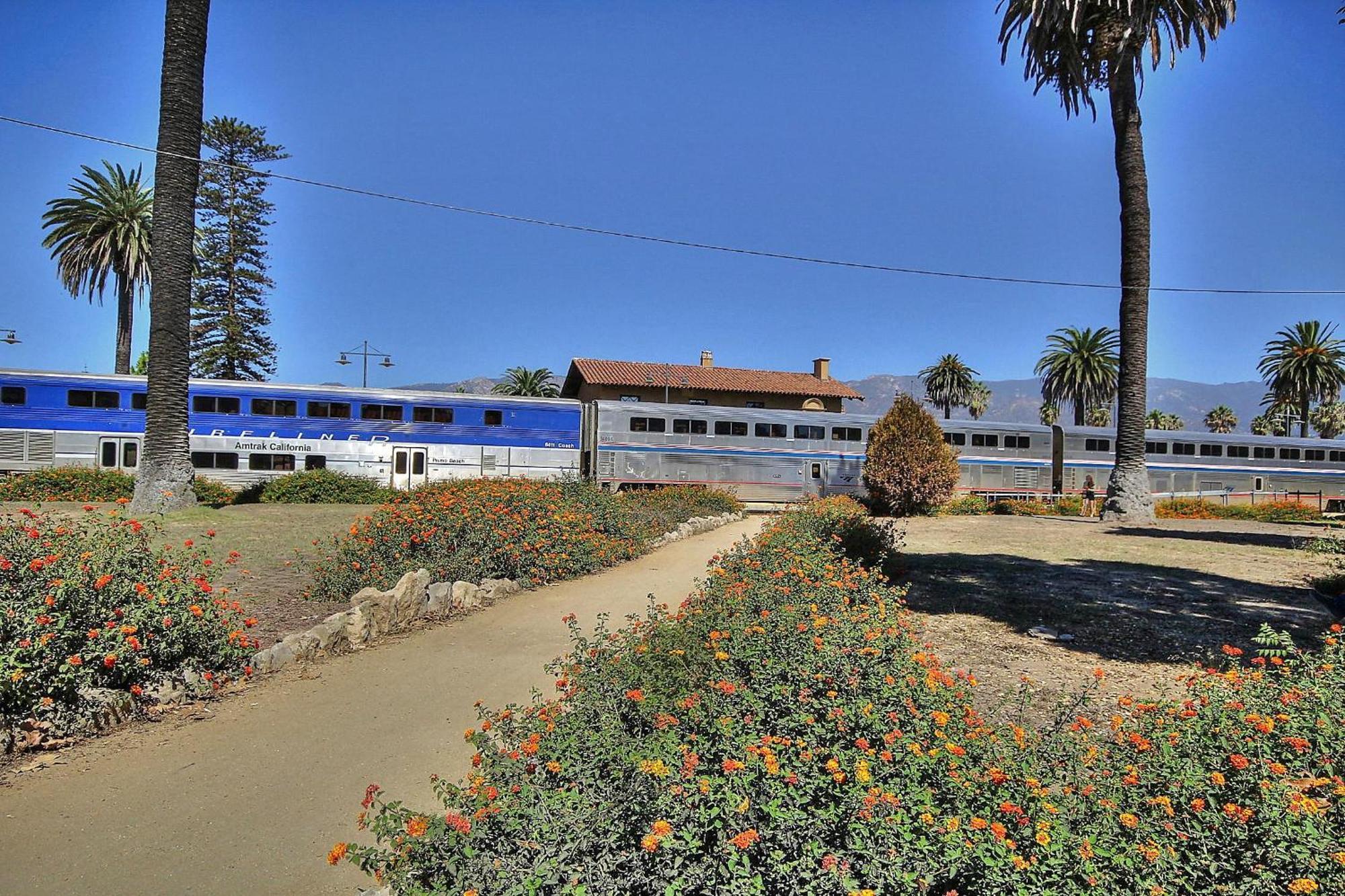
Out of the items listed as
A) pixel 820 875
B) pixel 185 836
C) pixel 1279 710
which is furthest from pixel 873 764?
pixel 185 836

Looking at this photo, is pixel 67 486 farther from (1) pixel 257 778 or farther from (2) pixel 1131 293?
(2) pixel 1131 293

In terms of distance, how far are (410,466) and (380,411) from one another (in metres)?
2.30

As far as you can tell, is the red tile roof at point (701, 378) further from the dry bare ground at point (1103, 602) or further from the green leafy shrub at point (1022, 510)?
the dry bare ground at point (1103, 602)

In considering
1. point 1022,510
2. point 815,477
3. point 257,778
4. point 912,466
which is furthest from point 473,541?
point 1022,510

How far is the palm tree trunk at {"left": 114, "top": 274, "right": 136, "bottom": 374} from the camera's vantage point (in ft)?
124

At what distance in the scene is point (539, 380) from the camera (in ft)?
274

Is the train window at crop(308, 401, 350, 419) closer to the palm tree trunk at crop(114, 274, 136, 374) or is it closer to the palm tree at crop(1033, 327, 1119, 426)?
the palm tree trunk at crop(114, 274, 136, 374)

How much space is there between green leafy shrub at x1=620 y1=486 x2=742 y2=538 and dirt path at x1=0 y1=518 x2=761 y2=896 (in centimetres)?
890

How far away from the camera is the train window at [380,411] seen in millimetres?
26969

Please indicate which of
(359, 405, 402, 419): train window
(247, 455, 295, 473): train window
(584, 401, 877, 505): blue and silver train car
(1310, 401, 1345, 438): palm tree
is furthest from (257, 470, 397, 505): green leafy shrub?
(1310, 401, 1345, 438): palm tree

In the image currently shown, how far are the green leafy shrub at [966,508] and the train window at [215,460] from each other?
24.6m

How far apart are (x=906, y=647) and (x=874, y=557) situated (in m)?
6.57

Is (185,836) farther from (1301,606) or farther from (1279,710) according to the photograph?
(1301,606)

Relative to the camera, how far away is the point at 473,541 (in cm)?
1045
